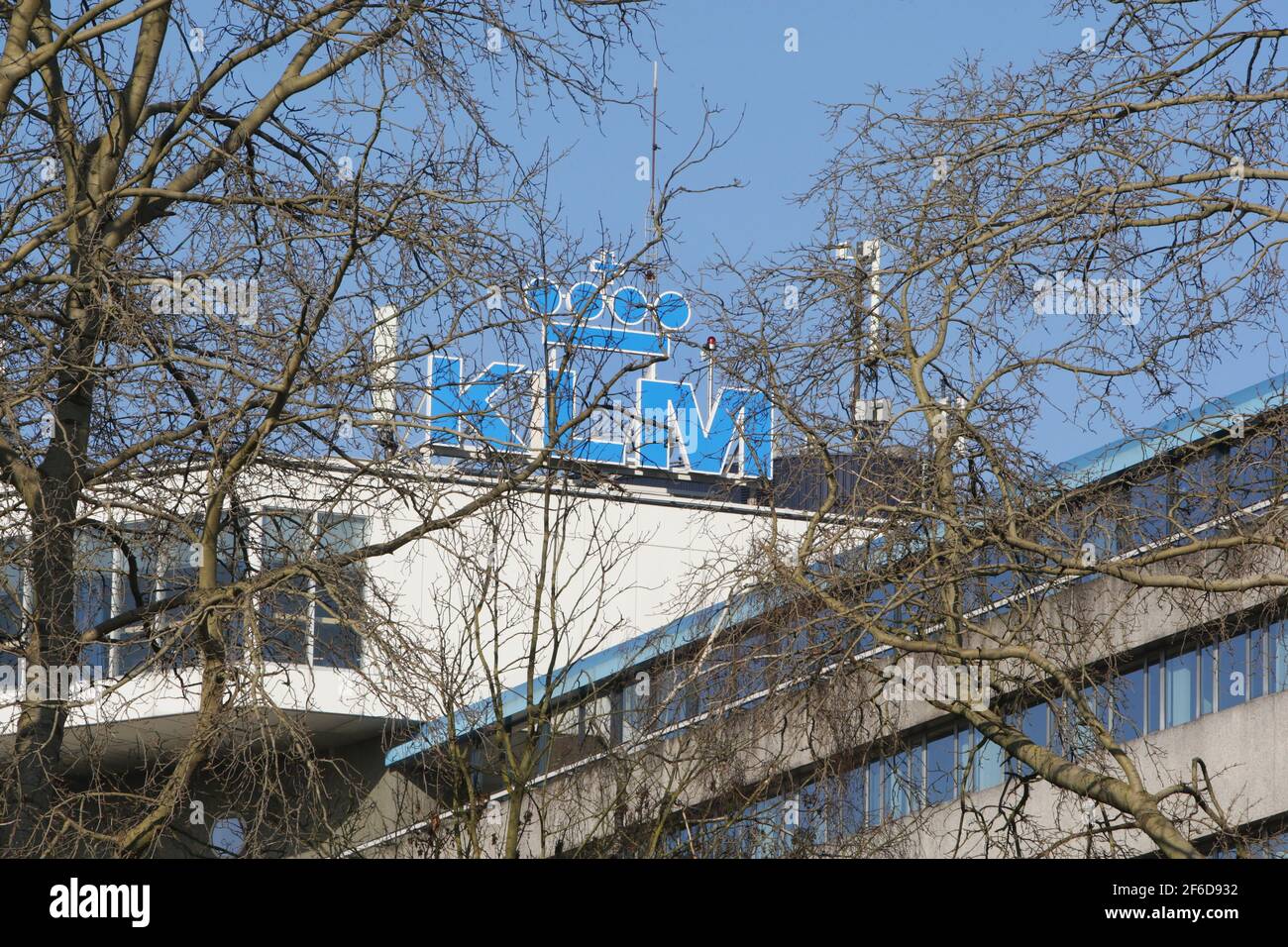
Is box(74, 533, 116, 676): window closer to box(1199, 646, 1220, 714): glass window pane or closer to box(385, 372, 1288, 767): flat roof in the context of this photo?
box(385, 372, 1288, 767): flat roof

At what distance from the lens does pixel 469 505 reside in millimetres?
8812

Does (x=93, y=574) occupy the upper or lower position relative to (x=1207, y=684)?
lower

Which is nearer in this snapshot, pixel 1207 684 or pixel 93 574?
pixel 93 574

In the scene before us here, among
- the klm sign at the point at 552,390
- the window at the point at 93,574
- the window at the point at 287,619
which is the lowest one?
the window at the point at 287,619

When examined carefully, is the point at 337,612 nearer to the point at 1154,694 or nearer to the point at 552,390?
the point at 552,390

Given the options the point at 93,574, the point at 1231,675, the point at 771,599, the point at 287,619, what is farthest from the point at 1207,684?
the point at 287,619

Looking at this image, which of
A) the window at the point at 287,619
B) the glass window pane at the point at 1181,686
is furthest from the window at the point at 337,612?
the glass window pane at the point at 1181,686

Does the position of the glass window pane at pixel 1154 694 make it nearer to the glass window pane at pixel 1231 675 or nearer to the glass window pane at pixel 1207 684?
the glass window pane at pixel 1207 684

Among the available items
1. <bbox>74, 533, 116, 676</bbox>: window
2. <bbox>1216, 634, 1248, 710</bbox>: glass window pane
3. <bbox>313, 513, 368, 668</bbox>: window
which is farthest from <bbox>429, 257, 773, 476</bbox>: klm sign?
<bbox>1216, 634, 1248, 710</bbox>: glass window pane

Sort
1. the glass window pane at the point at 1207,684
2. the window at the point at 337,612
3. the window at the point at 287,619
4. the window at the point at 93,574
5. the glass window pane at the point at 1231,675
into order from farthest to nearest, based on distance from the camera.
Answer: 1. the glass window pane at the point at 1231,675
2. the glass window pane at the point at 1207,684
3. the window at the point at 93,574
4. the window at the point at 287,619
5. the window at the point at 337,612
